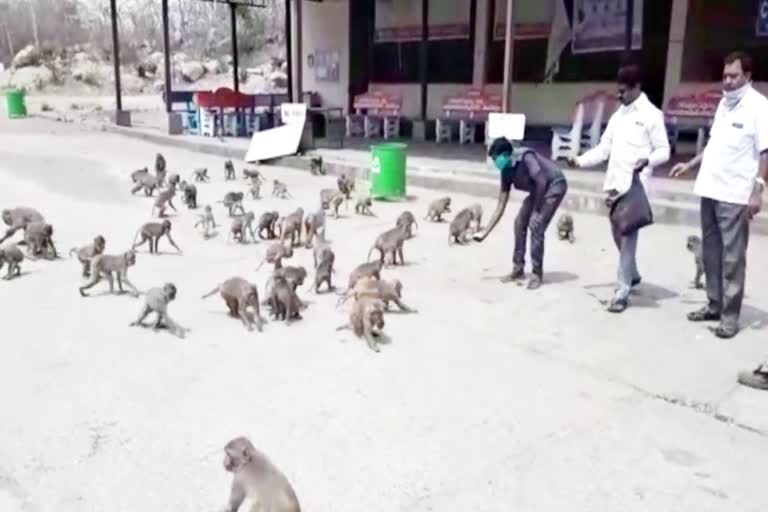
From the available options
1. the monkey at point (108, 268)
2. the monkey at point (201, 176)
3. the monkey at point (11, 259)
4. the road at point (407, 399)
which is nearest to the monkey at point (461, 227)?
the road at point (407, 399)

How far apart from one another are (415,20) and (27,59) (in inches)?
1288

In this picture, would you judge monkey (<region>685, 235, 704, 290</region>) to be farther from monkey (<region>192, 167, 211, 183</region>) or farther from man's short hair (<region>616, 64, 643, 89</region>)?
monkey (<region>192, 167, 211, 183</region>)

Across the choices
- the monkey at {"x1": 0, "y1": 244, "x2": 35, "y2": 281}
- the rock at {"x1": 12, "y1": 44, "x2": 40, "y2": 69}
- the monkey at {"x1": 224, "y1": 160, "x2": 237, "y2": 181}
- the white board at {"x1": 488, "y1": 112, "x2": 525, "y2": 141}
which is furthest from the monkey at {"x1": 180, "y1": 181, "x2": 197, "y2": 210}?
the rock at {"x1": 12, "y1": 44, "x2": 40, "y2": 69}

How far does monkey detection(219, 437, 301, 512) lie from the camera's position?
2477 mm

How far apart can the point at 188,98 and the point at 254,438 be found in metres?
17.5

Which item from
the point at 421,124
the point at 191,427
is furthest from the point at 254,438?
the point at 421,124

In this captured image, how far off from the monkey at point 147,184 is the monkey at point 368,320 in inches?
248

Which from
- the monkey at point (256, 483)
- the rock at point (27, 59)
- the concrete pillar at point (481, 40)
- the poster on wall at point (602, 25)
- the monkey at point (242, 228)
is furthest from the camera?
the rock at point (27, 59)

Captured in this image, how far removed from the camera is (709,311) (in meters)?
5.07

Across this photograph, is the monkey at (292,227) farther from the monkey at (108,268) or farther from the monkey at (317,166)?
the monkey at (317,166)

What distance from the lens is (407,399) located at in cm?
387

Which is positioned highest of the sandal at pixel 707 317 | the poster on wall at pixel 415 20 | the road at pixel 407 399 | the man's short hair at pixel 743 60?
the poster on wall at pixel 415 20

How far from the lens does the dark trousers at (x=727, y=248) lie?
181 inches

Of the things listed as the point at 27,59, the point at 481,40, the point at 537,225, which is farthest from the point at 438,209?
the point at 27,59
